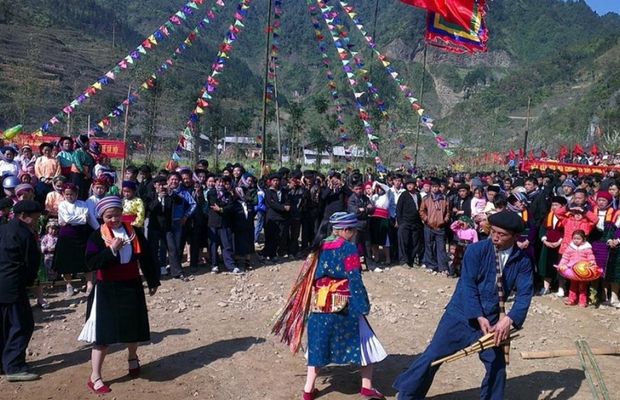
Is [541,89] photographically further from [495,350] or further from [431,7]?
[495,350]

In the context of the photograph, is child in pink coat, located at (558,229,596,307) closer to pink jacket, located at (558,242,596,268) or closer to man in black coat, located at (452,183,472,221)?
pink jacket, located at (558,242,596,268)

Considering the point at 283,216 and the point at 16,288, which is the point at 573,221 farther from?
the point at 16,288

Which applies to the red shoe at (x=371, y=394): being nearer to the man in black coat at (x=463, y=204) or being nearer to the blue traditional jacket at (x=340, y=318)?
the blue traditional jacket at (x=340, y=318)

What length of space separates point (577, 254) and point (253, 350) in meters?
5.07

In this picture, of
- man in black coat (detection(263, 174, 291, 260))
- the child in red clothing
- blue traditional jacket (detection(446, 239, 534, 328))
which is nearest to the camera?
blue traditional jacket (detection(446, 239, 534, 328))

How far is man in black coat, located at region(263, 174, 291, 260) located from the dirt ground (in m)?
1.56

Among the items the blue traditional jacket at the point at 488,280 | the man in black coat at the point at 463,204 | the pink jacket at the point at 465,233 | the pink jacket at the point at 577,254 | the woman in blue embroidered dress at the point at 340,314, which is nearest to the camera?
the blue traditional jacket at the point at 488,280

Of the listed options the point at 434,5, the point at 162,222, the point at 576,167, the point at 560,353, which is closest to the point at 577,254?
the point at 560,353

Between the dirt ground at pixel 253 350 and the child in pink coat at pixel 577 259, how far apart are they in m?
0.28

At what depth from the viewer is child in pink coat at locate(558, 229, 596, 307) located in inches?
327

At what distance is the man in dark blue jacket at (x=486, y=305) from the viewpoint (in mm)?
4176

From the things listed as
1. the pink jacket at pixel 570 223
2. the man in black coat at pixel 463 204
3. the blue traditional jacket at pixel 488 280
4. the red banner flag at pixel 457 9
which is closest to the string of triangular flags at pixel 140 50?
the red banner flag at pixel 457 9

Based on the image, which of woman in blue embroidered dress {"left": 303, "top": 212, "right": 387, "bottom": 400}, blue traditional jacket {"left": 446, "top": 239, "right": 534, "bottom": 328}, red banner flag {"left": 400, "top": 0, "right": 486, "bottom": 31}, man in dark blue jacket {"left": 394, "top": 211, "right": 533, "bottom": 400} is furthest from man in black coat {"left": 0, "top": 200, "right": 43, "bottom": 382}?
red banner flag {"left": 400, "top": 0, "right": 486, "bottom": 31}

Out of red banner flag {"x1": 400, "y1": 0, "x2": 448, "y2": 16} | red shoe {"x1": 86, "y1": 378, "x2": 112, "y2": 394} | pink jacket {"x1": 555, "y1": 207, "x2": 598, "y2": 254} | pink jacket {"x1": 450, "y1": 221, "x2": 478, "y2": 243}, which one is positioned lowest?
red shoe {"x1": 86, "y1": 378, "x2": 112, "y2": 394}
